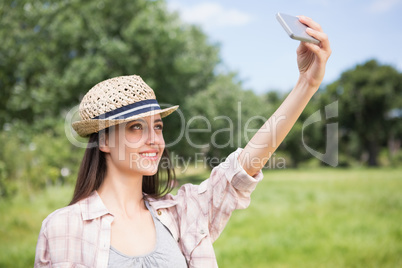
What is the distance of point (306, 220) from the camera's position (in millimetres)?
8195

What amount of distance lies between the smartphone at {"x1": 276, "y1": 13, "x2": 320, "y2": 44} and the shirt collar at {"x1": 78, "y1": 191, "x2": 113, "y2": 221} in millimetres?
1026

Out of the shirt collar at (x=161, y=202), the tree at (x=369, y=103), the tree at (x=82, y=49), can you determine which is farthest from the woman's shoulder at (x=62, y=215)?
the tree at (x=369, y=103)

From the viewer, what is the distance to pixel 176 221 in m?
1.69

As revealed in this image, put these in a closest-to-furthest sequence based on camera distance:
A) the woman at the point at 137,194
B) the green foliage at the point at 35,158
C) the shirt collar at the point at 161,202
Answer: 1. the woman at the point at 137,194
2. the shirt collar at the point at 161,202
3. the green foliage at the point at 35,158

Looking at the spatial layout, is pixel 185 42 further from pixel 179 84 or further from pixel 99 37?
pixel 99 37

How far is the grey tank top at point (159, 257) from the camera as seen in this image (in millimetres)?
1456

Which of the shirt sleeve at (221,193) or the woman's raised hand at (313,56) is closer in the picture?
the woman's raised hand at (313,56)

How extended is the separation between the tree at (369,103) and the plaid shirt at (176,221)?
18541 millimetres

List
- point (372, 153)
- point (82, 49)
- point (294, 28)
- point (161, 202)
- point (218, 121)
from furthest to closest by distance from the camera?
point (372, 153) < point (218, 121) < point (82, 49) < point (161, 202) < point (294, 28)

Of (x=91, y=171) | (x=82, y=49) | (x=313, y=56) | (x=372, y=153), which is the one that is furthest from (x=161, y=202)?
(x=372, y=153)

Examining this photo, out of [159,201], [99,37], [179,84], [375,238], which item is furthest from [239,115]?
[159,201]

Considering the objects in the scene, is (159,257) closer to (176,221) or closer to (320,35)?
(176,221)

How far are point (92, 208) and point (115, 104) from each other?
456 mm

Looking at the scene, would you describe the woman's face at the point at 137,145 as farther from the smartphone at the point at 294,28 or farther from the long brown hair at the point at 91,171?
the smartphone at the point at 294,28
